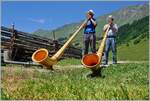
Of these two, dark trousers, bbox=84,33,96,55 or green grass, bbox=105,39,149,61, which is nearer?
dark trousers, bbox=84,33,96,55

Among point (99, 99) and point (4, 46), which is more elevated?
point (4, 46)

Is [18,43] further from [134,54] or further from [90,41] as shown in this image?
[134,54]

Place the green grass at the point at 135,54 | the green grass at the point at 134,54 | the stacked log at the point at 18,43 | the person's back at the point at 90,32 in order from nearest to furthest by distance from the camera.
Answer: the person's back at the point at 90,32, the stacked log at the point at 18,43, the green grass at the point at 134,54, the green grass at the point at 135,54

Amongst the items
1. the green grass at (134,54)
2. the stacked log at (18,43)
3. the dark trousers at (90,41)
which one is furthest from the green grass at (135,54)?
the dark trousers at (90,41)

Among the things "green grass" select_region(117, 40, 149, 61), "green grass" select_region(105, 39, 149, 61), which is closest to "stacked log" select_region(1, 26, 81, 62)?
"green grass" select_region(105, 39, 149, 61)

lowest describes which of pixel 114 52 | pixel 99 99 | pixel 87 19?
pixel 99 99

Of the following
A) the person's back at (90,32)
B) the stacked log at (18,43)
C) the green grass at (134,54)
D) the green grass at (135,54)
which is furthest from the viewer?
the green grass at (135,54)

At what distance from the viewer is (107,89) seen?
8203 mm

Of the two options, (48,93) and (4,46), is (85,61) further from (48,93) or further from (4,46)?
(4,46)

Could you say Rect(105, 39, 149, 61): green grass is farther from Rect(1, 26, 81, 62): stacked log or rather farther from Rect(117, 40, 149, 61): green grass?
Rect(1, 26, 81, 62): stacked log

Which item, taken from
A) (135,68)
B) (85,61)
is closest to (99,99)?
(85,61)

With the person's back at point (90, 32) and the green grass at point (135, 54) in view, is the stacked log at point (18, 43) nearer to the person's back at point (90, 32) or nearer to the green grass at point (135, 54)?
the person's back at point (90, 32)

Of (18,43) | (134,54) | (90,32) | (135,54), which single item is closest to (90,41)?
(90,32)

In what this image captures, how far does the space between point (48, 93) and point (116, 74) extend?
4.84m
